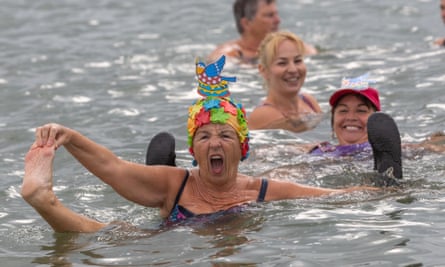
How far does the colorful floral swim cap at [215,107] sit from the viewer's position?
7852 mm

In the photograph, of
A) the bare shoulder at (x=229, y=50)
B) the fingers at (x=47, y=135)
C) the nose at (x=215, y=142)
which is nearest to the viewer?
the fingers at (x=47, y=135)

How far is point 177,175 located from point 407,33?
9.30 m

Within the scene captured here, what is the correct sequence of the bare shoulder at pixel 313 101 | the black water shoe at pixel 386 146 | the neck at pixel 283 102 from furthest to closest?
1. the bare shoulder at pixel 313 101
2. the neck at pixel 283 102
3. the black water shoe at pixel 386 146

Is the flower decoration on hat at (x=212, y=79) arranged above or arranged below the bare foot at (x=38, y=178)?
above

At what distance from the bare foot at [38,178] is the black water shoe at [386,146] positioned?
290cm

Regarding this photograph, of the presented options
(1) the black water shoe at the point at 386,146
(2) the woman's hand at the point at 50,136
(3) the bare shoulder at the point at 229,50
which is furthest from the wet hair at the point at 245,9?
(2) the woman's hand at the point at 50,136

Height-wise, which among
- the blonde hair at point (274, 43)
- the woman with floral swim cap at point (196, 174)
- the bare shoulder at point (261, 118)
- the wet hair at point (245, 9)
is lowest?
the woman with floral swim cap at point (196, 174)

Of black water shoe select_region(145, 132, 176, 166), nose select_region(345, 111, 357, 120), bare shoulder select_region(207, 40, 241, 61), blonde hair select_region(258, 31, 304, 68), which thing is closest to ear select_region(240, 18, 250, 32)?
bare shoulder select_region(207, 40, 241, 61)

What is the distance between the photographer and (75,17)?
60.8 feet

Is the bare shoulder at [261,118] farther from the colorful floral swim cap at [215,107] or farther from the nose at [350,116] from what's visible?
the colorful floral swim cap at [215,107]

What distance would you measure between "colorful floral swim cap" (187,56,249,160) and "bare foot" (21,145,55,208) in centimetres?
120

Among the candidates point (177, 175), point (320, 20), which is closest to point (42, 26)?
point (320, 20)

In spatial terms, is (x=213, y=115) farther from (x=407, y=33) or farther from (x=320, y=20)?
(x=320, y=20)

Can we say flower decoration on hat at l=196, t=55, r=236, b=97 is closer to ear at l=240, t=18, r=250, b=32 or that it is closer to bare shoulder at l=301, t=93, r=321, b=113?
bare shoulder at l=301, t=93, r=321, b=113
